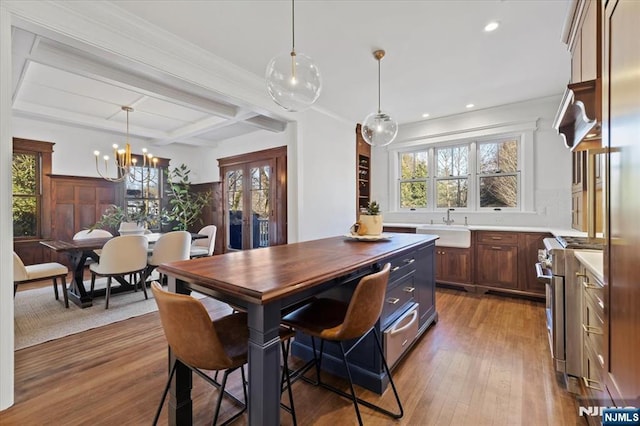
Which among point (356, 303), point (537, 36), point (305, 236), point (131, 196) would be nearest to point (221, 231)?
point (131, 196)

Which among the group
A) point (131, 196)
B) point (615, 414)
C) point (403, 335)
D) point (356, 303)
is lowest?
point (403, 335)

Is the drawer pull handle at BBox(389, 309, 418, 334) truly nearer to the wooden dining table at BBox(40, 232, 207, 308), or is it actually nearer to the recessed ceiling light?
the recessed ceiling light

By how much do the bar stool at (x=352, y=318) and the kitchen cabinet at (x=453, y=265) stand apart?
2853 millimetres

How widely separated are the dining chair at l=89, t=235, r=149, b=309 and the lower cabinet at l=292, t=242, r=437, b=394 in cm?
248

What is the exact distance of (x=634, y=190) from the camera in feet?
2.68

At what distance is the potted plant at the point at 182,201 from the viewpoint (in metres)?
6.66

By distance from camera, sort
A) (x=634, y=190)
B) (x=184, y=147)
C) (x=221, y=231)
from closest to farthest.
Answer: (x=634, y=190)
(x=221, y=231)
(x=184, y=147)

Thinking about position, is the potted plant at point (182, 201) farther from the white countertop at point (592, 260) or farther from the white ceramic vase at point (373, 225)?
the white countertop at point (592, 260)

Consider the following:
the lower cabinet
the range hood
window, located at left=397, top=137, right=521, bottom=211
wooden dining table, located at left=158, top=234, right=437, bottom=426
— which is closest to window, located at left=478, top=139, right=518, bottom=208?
window, located at left=397, top=137, right=521, bottom=211

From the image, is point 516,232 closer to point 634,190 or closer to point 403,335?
point 403,335

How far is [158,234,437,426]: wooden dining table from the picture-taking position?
1134mm

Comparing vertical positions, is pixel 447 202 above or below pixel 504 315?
above

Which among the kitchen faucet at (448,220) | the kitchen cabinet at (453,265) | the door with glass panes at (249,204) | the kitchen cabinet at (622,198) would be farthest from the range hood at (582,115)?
the door with glass panes at (249,204)

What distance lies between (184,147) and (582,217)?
25.2 feet
